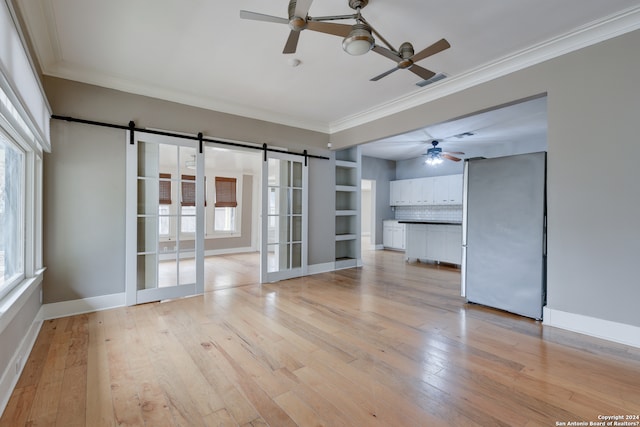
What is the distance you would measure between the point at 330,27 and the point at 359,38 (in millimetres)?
226

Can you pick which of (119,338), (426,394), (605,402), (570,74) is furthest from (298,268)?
(570,74)

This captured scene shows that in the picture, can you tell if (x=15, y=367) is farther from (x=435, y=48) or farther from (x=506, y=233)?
(x=506, y=233)

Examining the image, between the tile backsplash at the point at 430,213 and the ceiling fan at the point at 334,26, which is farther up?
the ceiling fan at the point at 334,26

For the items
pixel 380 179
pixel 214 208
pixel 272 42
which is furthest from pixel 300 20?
pixel 380 179

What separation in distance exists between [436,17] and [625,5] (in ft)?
4.97

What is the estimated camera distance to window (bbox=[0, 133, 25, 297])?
83.6 inches

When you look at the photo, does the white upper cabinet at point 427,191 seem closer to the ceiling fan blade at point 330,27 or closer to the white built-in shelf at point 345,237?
the white built-in shelf at point 345,237

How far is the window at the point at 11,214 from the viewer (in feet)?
6.97

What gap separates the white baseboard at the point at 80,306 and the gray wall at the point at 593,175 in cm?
491

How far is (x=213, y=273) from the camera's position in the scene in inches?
218

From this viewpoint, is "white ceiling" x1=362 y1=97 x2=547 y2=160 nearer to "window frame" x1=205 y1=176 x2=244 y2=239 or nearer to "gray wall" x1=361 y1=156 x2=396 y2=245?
"gray wall" x1=361 y1=156 x2=396 y2=245

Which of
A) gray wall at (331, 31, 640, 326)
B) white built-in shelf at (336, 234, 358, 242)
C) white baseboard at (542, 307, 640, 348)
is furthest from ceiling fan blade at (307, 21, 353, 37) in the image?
white built-in shelf at (336, 234, 358, 242)

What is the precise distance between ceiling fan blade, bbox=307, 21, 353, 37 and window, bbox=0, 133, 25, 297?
230 cm

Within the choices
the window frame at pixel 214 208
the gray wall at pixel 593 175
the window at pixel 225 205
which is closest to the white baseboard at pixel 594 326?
the gray wall at pixel 593 175
